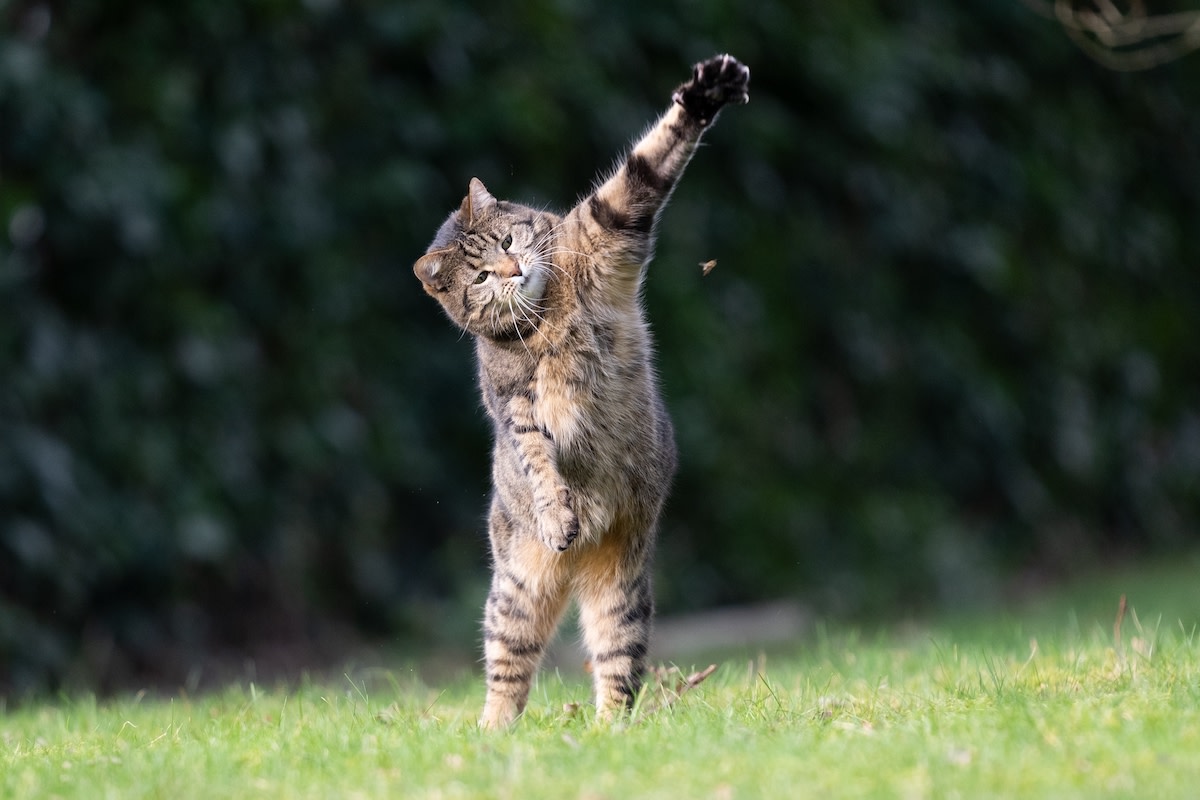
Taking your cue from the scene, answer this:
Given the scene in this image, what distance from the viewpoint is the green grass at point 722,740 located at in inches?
135

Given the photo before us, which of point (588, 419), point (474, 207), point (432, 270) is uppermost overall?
point (474, 207)

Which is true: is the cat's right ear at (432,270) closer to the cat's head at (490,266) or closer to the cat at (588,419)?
the cat's head at (490,266)

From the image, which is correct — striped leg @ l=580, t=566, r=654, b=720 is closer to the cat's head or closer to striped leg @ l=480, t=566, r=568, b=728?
striped leg @ l=480, t=566, r=568, b=728

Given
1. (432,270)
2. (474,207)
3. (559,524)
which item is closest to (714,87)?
(474,207)

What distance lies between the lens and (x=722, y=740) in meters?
3.96

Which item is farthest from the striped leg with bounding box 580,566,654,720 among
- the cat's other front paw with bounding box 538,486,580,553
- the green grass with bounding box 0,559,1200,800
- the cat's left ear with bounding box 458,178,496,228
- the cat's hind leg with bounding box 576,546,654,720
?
the cat's left ear with bounding box 458,178,496,228

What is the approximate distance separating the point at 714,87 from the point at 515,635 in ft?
6.32

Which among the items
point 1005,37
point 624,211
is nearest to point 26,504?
point 624,211

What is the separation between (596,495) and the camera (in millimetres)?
5082

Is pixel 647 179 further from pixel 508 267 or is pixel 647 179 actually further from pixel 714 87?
pixel 508 267

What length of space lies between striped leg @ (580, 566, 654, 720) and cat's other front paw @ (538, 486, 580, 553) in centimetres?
29

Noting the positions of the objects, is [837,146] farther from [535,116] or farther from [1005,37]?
[535,116]

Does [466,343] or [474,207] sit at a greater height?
[474,207]

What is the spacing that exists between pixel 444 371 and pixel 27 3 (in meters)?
2.80
